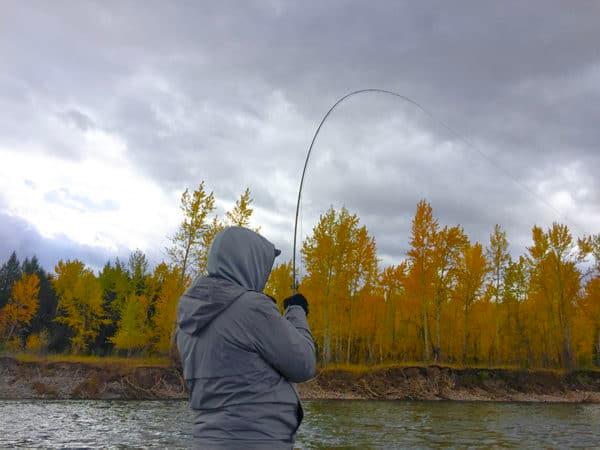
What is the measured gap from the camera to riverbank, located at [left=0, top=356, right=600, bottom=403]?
1011 inches

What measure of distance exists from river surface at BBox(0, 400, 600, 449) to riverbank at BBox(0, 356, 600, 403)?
26.6ft

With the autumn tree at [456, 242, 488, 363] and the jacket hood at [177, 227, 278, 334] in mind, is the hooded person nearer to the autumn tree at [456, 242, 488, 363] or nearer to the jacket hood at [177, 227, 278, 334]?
the jacket hood at [177, 227, 278, 334]

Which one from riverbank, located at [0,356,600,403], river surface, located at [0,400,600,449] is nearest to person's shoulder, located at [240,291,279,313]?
river surface, located at [0,400,600,449]

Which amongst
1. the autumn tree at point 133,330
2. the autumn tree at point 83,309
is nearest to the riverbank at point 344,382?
the autumn tree at point 133,330

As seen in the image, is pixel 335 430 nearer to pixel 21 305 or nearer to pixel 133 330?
pixel 133 330

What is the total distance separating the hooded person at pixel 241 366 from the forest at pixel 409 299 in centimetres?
2757

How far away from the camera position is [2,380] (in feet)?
85.9

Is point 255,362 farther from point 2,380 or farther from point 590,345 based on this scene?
point 590,345

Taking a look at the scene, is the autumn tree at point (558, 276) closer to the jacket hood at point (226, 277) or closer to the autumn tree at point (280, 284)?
the autumn tree at point (280, 284)

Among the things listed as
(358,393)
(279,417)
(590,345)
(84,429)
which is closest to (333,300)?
(358,393)

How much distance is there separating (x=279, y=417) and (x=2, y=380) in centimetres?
3015

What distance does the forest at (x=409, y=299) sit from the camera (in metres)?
33.0

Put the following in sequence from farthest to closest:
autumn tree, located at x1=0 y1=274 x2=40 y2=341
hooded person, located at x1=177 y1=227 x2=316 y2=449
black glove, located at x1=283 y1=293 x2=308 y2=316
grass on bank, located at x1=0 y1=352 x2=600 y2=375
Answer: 1. autumn tree, located at x1=0 y1=274 x2=40 y2=341
2. grass on bank, located at x1=0 y1=352 x2=600 y2=375
3. black glove, located at x1=283 y1=293 x2=308 y2=316
4. hooded person, located at x1=177 y1=227 x2=316 y2=449

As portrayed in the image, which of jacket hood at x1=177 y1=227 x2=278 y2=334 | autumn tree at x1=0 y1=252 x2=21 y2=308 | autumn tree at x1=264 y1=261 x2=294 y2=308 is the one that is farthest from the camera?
autumn tree at x1=0 y1=252 x2=21 y2=308
